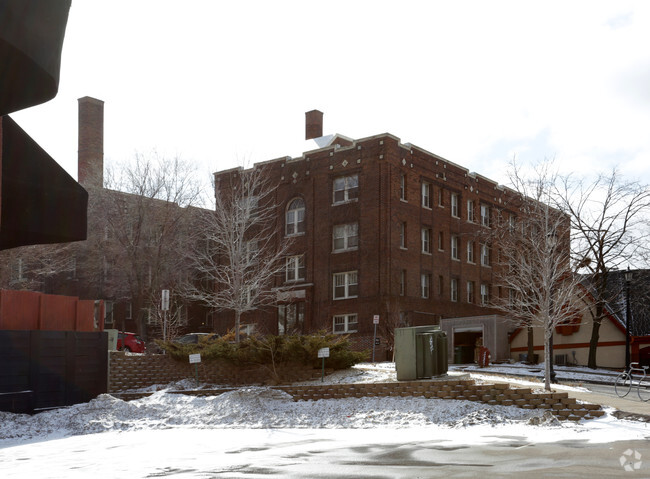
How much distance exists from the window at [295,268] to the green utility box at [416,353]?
27443mm

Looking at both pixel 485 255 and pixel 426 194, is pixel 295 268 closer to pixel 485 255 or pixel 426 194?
pixel 426 194

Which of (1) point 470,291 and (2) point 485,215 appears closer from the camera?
(1) point 470,291

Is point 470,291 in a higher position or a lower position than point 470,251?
lower

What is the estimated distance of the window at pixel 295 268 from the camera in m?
49.9

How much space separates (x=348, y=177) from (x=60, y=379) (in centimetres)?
2872

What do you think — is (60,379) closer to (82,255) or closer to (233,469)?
(233,469)

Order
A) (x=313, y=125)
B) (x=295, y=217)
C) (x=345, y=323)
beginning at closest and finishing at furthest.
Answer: (x=345, y=323)
(x=295, y=217)
(x=313, y=125)

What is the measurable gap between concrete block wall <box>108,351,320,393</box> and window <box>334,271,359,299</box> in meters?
19.1

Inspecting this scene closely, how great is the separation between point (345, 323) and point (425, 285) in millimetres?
6045

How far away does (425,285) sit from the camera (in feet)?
163

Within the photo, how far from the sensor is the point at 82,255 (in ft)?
191

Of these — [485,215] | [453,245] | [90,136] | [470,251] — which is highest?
[90,136]

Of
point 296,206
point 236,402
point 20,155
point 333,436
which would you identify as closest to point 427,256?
point 296,206

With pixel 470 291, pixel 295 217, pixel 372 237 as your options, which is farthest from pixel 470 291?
pixel 295 217
